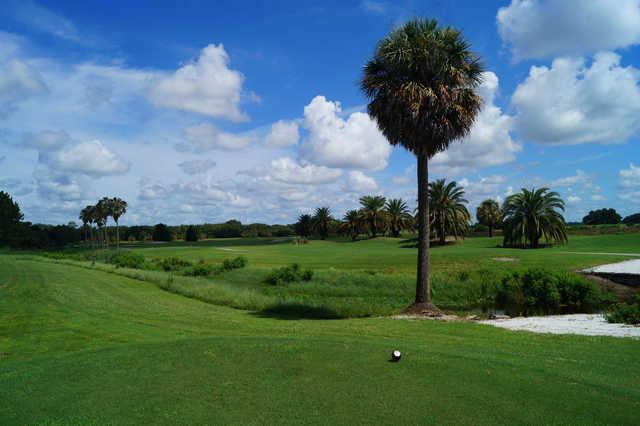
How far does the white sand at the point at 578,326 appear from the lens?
51.0ft

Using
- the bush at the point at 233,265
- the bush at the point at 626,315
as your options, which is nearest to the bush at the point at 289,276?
the bush at the point at 233,265

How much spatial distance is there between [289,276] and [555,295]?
2091cm

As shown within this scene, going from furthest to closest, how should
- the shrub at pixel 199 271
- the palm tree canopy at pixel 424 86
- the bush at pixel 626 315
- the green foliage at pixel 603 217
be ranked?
the green foliage at pixel 603 217 < the shrub at pixel 199 271 < the palm tree canopy at pixel 424 86 < the bush at pixel 626 315

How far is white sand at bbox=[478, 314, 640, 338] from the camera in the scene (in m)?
15.5

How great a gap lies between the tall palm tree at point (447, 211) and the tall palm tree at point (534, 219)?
9249mm

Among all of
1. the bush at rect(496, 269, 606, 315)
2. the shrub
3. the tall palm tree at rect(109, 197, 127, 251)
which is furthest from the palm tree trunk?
the tall palm tree at rect(109, 197, 127, 251)

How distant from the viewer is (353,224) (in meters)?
105

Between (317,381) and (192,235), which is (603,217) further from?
(317,381)

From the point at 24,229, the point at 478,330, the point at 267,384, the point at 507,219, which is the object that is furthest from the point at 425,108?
the point at 24,229

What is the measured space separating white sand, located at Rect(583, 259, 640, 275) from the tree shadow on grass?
19222mm

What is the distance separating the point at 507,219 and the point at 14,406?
59.6 meters

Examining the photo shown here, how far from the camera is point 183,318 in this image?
65.9 ft

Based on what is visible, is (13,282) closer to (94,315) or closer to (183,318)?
(94,315)

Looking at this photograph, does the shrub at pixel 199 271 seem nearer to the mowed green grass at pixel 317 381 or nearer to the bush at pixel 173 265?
the bush at pixel 173 265
